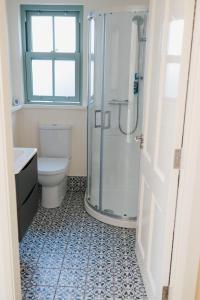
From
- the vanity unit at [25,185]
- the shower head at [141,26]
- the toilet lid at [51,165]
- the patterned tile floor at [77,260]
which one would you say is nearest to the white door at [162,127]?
the patterned tile floor at [77,260]

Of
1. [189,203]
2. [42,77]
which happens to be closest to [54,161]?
[42,77]

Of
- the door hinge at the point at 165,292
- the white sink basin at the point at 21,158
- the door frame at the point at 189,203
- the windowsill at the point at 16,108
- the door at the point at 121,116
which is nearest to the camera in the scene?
the door frame at the point at 189,203

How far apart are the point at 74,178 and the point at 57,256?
53.0 inches

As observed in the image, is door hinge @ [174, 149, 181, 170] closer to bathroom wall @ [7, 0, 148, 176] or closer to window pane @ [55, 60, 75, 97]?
bathroom wall @ [7, 0, 148, 176]

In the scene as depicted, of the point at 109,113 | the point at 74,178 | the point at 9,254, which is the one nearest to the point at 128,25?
the point at 109,113

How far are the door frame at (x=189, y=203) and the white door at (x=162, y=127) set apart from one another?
35 mm

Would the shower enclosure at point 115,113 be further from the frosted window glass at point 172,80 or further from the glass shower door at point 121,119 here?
the frosted window glass at point 172,80

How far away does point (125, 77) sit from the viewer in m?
2.76

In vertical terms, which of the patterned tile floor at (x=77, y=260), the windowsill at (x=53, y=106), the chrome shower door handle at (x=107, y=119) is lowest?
the patterned tile floor at (x=77, y=260)

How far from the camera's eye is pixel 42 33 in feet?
10.9

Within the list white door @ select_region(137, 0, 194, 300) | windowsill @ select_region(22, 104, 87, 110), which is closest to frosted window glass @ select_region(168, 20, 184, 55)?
white door @ select_region(137, 0, 194, 300)

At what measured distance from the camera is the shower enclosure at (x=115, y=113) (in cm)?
267

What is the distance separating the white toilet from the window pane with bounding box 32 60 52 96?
17.1 inches

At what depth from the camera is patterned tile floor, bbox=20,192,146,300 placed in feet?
6.63
